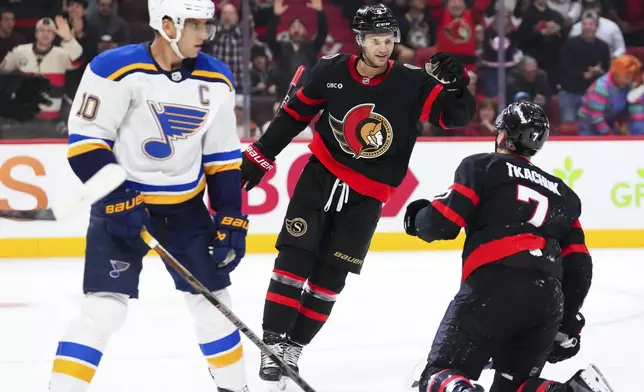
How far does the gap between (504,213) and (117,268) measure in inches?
39.6

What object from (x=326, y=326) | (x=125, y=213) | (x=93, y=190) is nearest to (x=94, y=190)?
(x=93, y=190)

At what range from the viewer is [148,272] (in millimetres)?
6066

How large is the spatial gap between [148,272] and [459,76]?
282cm

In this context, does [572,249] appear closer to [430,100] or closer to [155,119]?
[430,100]

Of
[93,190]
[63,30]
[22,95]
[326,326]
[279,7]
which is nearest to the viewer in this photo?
[93,190]

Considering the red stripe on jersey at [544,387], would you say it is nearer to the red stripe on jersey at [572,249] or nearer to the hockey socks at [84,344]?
the red stripe on jersey at [572,249]

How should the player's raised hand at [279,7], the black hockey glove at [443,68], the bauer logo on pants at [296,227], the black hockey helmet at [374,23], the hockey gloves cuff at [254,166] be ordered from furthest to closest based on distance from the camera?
the player's raised hand at [279,7]
the hockey gloves cuff at [254,166]
the bauer logo on pants at [296,227]
the black hockey helmet at [374,23]
the black hockey glove at [443,68]

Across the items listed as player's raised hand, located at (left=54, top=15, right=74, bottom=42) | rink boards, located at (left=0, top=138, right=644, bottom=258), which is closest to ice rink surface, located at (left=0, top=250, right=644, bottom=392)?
rink boards, located at (left=0, top=138, right=644, bottom=258)

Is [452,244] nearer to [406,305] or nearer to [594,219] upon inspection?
[594,219]

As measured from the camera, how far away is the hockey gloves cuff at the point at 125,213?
2934mm

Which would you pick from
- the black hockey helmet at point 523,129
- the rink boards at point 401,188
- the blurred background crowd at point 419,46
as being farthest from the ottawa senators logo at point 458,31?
the black hockey helmet at point 523,129

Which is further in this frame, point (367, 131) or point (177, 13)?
point (367, 131)

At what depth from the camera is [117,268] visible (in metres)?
3.00

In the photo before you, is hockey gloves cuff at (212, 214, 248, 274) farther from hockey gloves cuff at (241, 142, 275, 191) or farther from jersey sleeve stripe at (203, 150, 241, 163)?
hockey gloves cuff at (241, 142, 275, 191)
